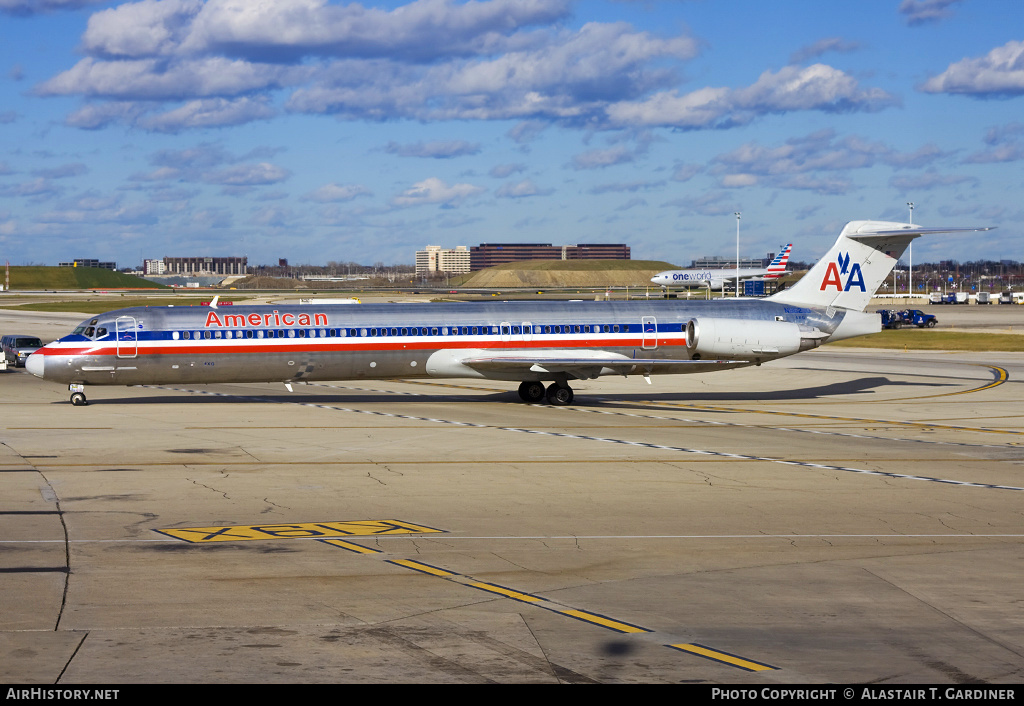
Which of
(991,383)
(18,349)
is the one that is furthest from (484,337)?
(18,349)

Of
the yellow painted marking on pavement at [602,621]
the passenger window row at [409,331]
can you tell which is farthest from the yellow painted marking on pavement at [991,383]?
the yellow painted marking on pavement at [602,621]

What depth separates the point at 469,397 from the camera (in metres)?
40.9

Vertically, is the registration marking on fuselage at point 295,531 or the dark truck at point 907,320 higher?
the dark truck at point 907,320

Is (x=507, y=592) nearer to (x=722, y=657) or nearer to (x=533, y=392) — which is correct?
(x=722, y=657)

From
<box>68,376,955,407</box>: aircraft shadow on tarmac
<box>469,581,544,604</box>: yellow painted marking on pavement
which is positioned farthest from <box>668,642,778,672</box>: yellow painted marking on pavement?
<box>68,376,955,407</box>: aircraft shadow on tarmac

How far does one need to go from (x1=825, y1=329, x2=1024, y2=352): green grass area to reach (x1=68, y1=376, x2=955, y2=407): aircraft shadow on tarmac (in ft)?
62.9

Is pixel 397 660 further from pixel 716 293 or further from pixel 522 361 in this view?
pixel 716 293

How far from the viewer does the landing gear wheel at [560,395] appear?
37844 mm

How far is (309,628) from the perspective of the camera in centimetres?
1231

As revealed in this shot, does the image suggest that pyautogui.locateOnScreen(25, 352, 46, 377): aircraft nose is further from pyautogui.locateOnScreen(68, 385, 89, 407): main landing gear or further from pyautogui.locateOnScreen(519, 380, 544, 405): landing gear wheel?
pyautogui.locateOnScreen(519, 380, 544, 405): landing gear wheel

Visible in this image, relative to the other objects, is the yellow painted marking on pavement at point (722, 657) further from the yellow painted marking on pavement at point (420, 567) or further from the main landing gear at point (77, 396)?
the main landing gear at point (77, 396)

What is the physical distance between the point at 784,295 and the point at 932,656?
3037 centimetres

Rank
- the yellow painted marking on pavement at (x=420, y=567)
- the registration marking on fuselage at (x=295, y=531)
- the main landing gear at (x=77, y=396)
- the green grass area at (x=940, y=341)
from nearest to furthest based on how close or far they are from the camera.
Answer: the yellow painted marking on pavement at (x=420, y=567)
the registration marking on fuselage at (x=295, y=531)
the main landing gear at (x=77, y=396)
the green grass area at (x=940, y=341)

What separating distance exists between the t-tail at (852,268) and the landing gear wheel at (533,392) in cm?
1024
